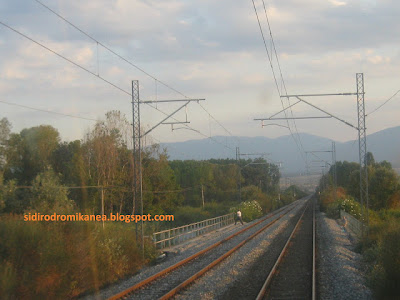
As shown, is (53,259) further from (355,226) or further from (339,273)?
(355,226)

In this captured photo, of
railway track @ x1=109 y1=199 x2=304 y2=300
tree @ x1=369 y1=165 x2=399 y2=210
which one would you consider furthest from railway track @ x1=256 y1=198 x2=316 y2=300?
tree @ x1=369 y1=165 x2=399 y2=210

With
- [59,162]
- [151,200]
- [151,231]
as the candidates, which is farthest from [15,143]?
[151,231]

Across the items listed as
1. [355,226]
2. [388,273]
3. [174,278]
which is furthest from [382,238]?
[355,226]

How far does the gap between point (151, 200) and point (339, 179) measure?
78.2 meters

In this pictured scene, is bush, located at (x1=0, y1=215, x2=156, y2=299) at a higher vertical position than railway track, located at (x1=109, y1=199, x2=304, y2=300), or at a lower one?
higher

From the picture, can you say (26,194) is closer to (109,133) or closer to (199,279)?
(109,133)

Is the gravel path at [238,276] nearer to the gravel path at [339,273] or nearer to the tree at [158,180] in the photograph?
the gravel path at [339,273]

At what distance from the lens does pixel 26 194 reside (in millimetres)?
33438

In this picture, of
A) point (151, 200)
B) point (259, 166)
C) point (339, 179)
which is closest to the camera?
point (151, 200)

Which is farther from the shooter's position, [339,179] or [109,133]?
[339,179]

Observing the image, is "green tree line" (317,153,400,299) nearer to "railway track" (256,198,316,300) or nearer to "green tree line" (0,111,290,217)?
"railway track" (256,198,316,300)

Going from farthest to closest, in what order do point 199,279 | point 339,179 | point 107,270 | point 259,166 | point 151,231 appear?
point 339,179 → point 259,166 → point 151,231 → point 107,270 → point 199,279

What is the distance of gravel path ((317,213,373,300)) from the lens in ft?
41.5

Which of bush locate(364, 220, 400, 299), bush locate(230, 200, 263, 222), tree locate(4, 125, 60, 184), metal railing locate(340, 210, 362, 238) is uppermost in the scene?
tree locate(4, 125, 60, 184)
